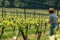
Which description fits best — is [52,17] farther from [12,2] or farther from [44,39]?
[12,2]

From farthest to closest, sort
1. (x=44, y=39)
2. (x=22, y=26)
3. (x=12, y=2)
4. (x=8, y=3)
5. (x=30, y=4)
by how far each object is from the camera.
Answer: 1. (x=30, y=4)
2. (x=12, y=2)
3. (x=8, y=3)
4. (x=44, y=39)
5. (x=22, y=26)

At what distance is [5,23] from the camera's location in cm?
1113

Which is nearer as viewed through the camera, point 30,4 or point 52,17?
point 52,17

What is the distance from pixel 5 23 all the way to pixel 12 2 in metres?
15.6

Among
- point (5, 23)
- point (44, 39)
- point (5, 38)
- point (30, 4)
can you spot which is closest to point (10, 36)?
point (5, 38)

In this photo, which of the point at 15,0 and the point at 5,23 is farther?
the point at 15,0

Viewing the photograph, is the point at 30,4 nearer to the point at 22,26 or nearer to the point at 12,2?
the point at 12,2

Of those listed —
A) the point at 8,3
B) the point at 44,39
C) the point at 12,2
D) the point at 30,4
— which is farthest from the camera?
the point at 30,4

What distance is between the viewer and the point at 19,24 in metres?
10.7

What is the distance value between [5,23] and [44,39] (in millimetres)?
2711

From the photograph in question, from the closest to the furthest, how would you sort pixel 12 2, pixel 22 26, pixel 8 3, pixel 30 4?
pixel 22 26
pixel 8 3
pixel 12 2
pixel 30 4

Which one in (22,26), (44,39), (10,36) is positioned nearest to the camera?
(22,26)

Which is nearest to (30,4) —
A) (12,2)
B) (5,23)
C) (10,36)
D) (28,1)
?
(28,1)

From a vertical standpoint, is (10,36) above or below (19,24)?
below
